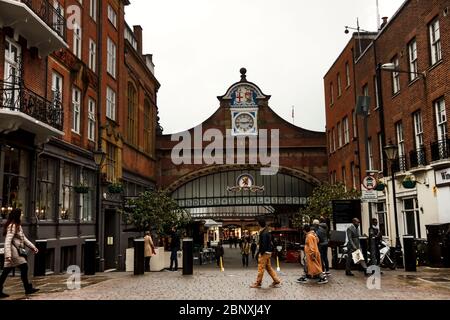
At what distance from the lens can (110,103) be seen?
2800cm

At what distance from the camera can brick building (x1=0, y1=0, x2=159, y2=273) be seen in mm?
16609

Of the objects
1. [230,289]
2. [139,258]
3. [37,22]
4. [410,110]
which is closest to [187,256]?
[139,258]

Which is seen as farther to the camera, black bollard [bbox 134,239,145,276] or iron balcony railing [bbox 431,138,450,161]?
iron balcony railing [bbox 431,138,450,161]

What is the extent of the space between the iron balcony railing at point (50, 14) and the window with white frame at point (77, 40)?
195cm

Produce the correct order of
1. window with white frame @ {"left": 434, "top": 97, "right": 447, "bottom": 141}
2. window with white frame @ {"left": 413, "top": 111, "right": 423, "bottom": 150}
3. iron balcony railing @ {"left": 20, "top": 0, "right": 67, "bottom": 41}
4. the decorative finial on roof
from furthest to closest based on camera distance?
1. the decorative finial on roof
2. window with white frame @ {"left": 413, "top": 111, "right": 423, "bottom": 150}
3. window with white frame @ {"left": 434, "top": 97, "right": 447, "bottom": 141}
4. iron balcony railing @ {"left": 20, "top": 0, "right": 67, "bottom": 41}

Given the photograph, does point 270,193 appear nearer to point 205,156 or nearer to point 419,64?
point 205,156

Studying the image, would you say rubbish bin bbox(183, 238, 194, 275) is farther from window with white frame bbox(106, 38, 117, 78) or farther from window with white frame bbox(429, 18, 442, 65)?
window with white frame bbox(106, 38, 117, 78)

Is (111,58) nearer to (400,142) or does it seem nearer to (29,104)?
(29,104)

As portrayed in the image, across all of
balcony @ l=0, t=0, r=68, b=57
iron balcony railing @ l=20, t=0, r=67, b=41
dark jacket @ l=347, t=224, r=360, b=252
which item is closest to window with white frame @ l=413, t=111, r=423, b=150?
dark jacket @ l=347, t=224, r=360, b=252

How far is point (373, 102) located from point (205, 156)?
15860 millimetres

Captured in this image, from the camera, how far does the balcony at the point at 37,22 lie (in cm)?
1592

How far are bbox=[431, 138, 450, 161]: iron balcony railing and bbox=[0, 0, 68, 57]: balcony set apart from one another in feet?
48.2

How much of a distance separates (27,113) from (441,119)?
15.2m
